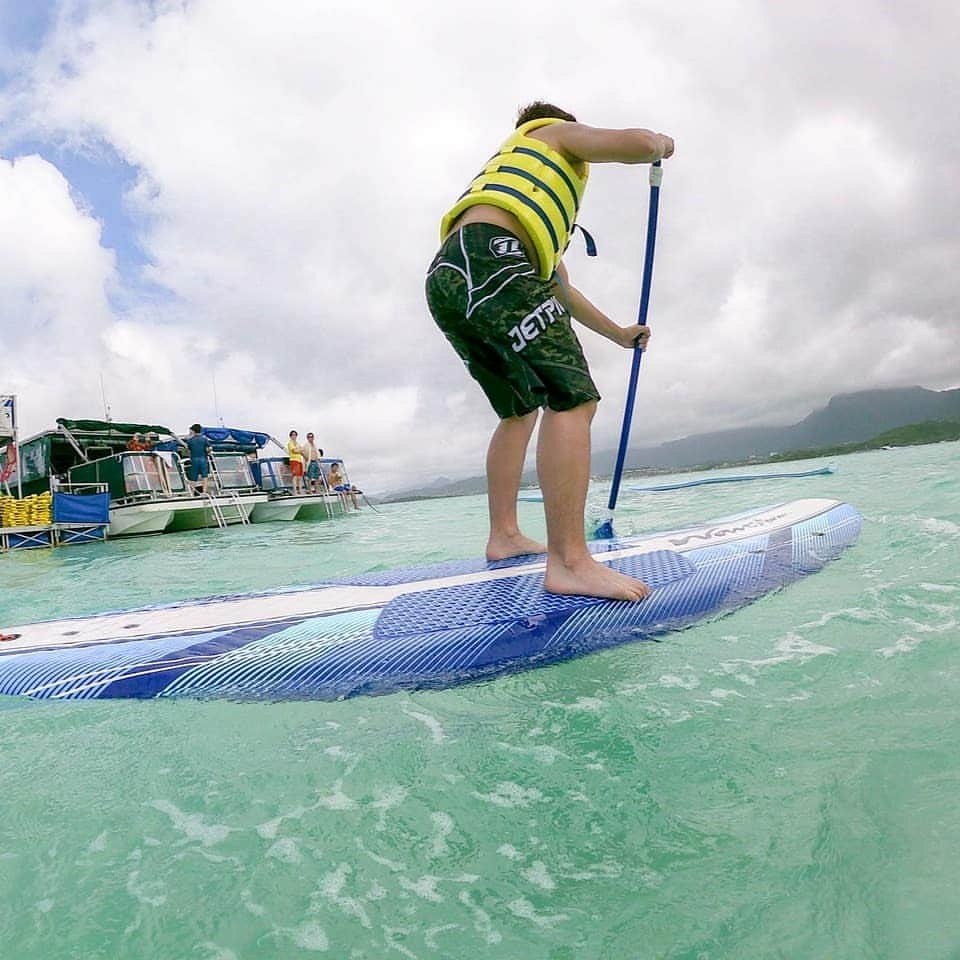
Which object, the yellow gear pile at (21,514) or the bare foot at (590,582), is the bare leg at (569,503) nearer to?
the bare foot at (590,582)

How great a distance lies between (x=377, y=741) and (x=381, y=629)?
58 cm

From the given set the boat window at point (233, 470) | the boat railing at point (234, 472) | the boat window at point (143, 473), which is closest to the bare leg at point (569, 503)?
the boat window at point (143, 473)

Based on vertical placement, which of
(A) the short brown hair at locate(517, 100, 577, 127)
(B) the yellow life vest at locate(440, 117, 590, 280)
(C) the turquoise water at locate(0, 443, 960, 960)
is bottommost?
(C) the turquoise water at locate(0, 443, 960, 960)

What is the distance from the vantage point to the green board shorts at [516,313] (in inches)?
93.2

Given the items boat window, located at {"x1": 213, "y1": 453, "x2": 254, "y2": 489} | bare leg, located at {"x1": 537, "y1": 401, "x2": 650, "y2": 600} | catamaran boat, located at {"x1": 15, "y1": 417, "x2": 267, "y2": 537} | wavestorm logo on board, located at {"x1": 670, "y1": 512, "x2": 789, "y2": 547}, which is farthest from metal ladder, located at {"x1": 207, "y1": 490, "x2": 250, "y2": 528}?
bare leg, located at {"x1": 537, "y1": 401, "x2": 650, "y2": 600}

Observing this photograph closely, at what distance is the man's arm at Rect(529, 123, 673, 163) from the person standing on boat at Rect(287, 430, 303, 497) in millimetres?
16157

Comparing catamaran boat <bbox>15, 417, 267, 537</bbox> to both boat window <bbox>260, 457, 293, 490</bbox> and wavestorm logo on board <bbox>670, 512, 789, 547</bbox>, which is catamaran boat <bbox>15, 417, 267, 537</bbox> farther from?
wavestorm logo on board <bbox>670, 512, 789, 547</bbox>

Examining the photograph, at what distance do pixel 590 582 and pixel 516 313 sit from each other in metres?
0.98

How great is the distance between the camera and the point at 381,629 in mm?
2131

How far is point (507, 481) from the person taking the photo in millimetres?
3113

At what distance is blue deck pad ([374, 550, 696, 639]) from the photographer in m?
2.14

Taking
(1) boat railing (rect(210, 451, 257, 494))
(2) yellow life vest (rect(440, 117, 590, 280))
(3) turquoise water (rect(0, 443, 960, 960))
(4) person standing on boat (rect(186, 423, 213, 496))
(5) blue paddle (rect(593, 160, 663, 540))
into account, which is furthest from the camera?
(1) boat railing (rect(210, 451, 257, 494))

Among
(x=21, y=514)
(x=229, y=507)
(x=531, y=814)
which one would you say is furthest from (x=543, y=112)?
(x=229, y=507)

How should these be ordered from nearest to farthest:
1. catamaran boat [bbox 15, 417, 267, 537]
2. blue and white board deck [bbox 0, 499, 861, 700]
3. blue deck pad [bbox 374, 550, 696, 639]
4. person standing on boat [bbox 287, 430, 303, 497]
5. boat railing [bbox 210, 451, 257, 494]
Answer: blue and white board deck [bbox 0, 499, 861, 700], blue deck pad [bbox 374, 550, 696, 639], catamaran boat [bbox 15, 417, 267, 537], boat railing [bbox 210, 451, 257, 494], person standing on boat [bbox 287, 430, 303, 497]
